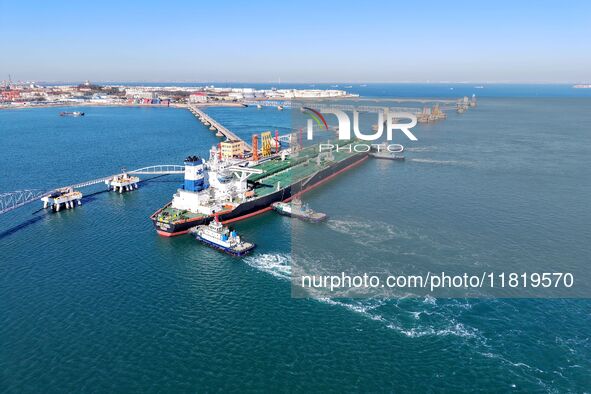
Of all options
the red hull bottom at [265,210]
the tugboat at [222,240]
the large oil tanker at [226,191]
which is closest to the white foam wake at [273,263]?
the tugboat at [222,240]

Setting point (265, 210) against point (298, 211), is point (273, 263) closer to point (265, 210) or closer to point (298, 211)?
point (298, 211)

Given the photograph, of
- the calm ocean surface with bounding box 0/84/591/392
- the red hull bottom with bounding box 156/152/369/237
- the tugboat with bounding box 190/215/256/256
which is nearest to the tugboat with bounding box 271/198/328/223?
the calm ocean surface with bounding box 0/84/591/392

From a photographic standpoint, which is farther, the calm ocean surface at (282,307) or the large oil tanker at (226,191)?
the large oil tanker at (226,191)

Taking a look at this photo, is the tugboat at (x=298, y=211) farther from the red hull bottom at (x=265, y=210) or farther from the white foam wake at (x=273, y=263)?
the white foam wake at (x=273, y=263)

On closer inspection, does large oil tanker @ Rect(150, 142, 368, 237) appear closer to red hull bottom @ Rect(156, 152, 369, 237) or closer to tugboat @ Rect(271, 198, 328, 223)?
red hull bottom @ Rect(156, 152, 369, 237)

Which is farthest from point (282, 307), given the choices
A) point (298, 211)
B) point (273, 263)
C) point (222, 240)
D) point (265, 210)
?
point (265, 210)

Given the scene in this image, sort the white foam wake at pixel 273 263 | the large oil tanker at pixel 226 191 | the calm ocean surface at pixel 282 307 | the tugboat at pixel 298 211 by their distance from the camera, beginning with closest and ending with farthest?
the calm ocean surface at pixel 282 307
the white foam wake at pixel 273 263
the large oil tanker at pixel 226 191
the tugboat at pixel 298 211
